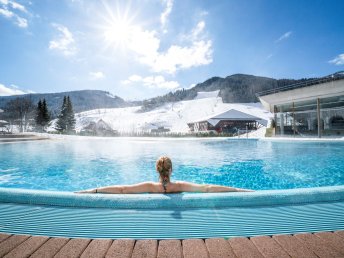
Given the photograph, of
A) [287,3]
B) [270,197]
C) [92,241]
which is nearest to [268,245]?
[270,197]

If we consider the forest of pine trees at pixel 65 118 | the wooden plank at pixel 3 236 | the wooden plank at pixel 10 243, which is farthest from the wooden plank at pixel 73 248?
the forest of pine trees at pixel 65 118

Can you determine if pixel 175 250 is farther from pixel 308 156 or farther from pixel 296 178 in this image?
pixel 308 156

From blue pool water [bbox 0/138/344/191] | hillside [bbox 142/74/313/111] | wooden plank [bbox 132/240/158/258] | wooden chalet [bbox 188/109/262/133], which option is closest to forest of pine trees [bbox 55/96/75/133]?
wooden chalet [bbox 188/109/262/133]

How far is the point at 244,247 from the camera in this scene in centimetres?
175

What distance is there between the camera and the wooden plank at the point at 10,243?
1714 mm

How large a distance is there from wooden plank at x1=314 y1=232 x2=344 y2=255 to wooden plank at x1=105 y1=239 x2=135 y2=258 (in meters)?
1.48

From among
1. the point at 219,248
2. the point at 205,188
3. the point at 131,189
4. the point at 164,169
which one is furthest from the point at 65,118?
the point at 219,248

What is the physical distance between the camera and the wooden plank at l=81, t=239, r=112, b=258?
1.66 metres

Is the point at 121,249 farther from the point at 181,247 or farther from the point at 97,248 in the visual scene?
the point at 181,247

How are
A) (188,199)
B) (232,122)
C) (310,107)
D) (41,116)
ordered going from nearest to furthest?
(188,199) < (310,107) < (232,122) < (41,116)

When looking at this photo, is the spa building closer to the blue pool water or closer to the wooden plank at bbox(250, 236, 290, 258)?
the blue pool water

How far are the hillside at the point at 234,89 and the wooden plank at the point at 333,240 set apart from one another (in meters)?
110

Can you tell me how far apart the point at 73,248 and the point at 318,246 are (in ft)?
5.94

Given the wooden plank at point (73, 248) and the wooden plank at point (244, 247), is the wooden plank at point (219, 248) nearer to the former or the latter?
the wooden plank at point (244, 247)
